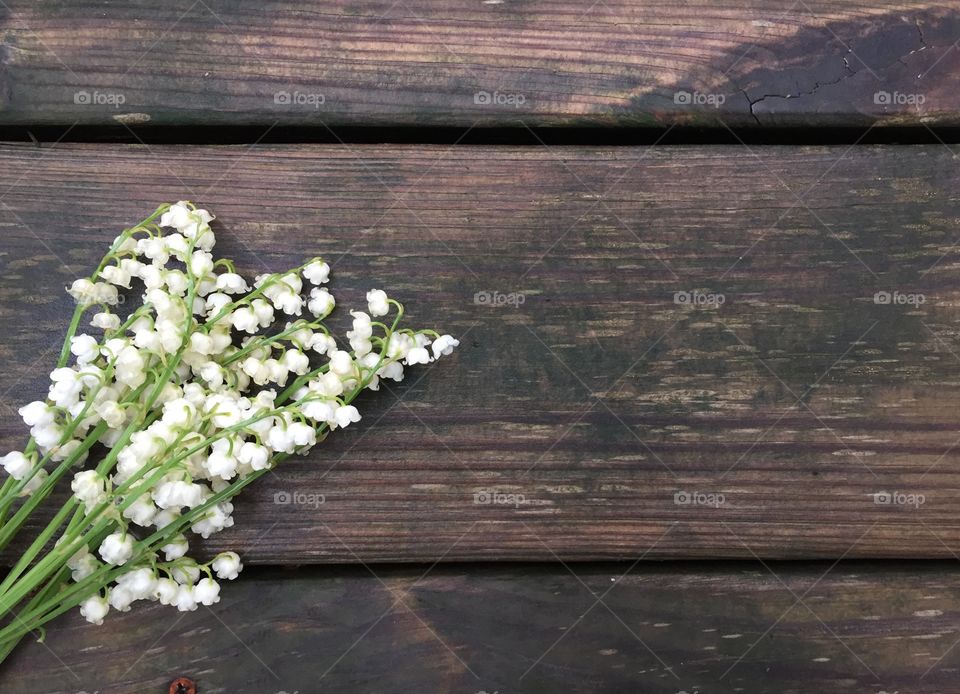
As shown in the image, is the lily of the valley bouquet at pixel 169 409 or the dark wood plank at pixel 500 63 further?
the dark wood plank at pixel 500 63

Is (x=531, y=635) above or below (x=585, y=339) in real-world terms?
below

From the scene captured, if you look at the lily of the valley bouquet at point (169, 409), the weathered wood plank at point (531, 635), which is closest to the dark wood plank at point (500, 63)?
the lily of the valley bouquet at point (169, 409)

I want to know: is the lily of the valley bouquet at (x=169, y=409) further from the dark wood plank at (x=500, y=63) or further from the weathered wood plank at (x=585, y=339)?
the dark wood plank at (x=500, y=63)

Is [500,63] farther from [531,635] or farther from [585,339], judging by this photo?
[531,635]

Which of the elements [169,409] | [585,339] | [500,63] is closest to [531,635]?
[585,339]

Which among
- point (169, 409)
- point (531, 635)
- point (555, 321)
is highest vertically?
point (555, 321)

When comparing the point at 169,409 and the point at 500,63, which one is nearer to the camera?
the point at 169,409

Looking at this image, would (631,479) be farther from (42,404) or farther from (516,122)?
(42,404)

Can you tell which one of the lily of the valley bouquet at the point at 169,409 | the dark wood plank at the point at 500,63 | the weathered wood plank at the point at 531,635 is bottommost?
the weathered wood plank at the point at 531,635
